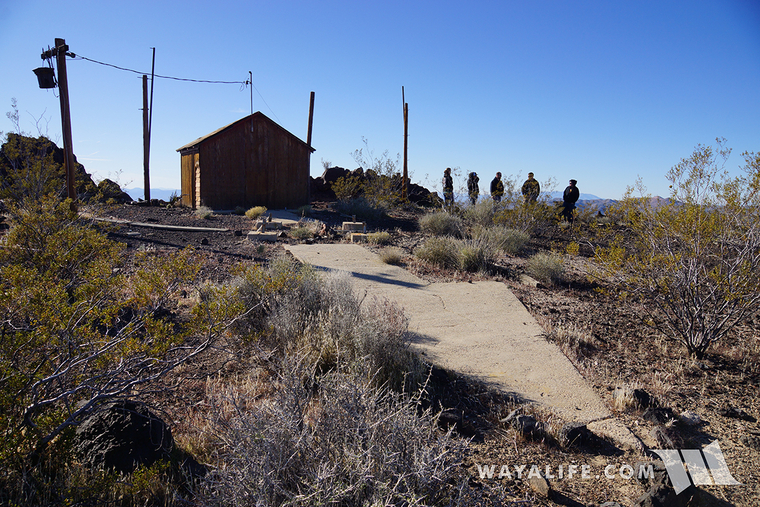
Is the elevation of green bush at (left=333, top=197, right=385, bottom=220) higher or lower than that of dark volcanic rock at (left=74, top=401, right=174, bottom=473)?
higher

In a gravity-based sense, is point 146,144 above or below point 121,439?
above

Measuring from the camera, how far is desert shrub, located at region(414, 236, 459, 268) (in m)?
8.60

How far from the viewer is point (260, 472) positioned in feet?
6.00

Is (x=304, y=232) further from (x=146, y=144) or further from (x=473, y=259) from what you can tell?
(x=146, y=144)

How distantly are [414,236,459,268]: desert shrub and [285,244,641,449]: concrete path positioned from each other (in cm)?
97

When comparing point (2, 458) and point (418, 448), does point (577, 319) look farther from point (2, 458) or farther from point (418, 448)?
point (2, 458)

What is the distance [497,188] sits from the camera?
47.7 ft

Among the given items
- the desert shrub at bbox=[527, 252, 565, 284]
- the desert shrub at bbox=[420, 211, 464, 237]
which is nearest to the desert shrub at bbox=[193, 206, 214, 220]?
the desert shrub at bbox=[420, 211, 464, 237]

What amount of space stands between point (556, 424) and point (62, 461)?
10.0 feet

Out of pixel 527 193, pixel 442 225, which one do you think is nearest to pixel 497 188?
pixel 527 193

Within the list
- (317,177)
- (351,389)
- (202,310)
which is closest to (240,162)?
(317,177)

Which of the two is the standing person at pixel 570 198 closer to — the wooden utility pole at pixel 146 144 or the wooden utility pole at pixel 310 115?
the wooden utility pole at pixel 310 115

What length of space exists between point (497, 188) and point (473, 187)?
1328 mm

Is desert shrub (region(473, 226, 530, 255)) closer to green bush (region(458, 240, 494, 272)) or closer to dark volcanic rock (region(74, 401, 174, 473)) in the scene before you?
green bush (region(458, 240, 494, 272))
